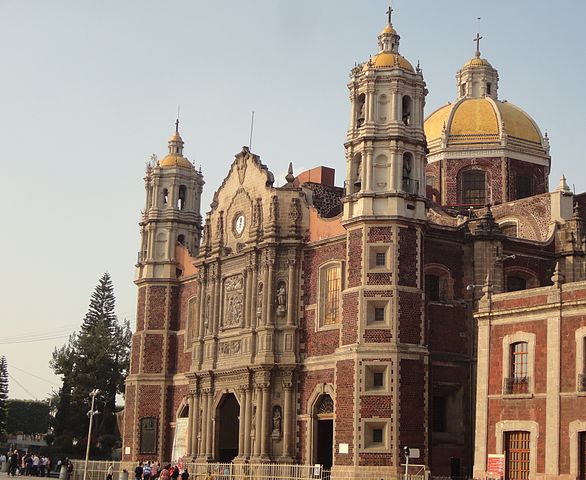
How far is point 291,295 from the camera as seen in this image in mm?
51844

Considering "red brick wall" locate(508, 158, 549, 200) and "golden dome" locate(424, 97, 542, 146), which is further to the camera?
"golden dome" locate(424, 97, 542, 146)

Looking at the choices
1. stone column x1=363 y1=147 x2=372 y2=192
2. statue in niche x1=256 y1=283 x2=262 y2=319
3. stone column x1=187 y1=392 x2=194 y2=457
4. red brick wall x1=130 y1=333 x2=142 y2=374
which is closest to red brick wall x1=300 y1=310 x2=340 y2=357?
statue in niche x1=256 y1=283 x2=262 y2=319

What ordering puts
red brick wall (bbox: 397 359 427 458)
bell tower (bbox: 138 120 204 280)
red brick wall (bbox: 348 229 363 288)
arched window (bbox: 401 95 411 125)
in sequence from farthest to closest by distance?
bell tower (bbox: 138 120 204 280), arched window (bbox: 401 95 411 125), red brick wall (bbox: 348 229 363 288), red brick wall (bbox: 397 359 427 458)

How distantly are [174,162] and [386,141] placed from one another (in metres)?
21.2

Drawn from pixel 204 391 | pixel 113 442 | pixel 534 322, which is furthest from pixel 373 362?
pixel 113 442

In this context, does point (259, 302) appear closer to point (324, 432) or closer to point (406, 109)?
point (324, 432)

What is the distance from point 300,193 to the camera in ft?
176

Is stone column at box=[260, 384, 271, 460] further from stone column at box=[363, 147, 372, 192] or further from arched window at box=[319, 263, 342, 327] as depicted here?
stone column at box=[363, 147, 372, 192]

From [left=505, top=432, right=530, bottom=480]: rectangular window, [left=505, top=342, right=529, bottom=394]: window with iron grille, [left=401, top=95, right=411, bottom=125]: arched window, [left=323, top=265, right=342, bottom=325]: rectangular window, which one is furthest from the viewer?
[left=323, top=265, right=342, bottom=325]: rectangular window

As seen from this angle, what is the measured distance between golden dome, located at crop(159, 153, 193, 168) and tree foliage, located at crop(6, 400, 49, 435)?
171 ft

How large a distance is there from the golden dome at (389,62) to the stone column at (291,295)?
1022cm

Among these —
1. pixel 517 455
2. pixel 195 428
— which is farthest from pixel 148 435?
pixel 517 455

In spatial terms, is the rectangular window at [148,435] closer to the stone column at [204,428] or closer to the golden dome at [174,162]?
the stone column at [204,428]

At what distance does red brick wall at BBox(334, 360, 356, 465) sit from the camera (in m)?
45.3
